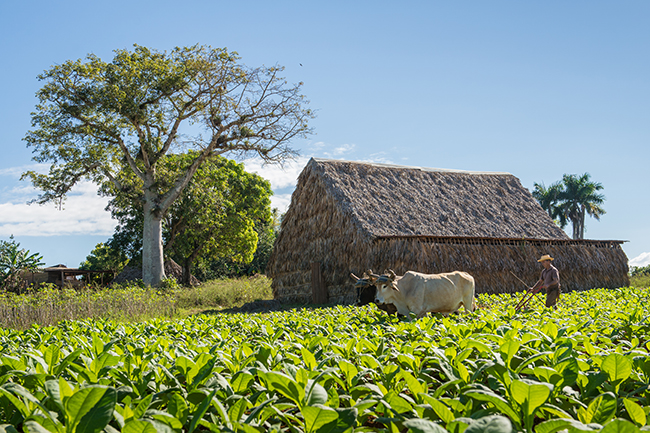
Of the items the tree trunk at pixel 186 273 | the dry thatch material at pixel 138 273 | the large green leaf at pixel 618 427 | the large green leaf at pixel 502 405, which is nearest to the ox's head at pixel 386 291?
the large green leaf at pixel 502 405

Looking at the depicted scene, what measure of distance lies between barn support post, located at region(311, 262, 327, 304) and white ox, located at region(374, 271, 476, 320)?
8.16 metres

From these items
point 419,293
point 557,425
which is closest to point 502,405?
point 557,425

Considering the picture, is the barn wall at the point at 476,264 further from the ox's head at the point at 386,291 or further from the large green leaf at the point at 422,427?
the large green leaf at the point at 422,427

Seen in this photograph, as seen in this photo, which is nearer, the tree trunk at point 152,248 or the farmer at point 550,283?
the farmer at point 550,283

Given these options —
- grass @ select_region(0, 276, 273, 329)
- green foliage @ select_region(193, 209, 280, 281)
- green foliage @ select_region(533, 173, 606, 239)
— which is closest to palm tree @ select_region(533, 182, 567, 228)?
green foliage @ select_region(533, 173, 606, 239)

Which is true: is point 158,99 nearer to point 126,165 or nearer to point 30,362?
point 126,165

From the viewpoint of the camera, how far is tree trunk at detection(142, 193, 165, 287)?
73.3 ft

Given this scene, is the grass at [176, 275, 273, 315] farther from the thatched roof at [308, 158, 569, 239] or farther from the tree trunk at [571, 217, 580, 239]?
the tree trunk at [571, 217, 580, 239]

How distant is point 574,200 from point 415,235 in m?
41.1

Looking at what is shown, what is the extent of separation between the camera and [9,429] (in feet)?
5.11

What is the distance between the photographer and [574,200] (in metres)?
48.1

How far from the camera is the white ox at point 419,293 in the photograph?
7.85 metres

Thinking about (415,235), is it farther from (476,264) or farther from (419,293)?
(419,293)

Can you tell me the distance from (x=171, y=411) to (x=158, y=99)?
2272cm
